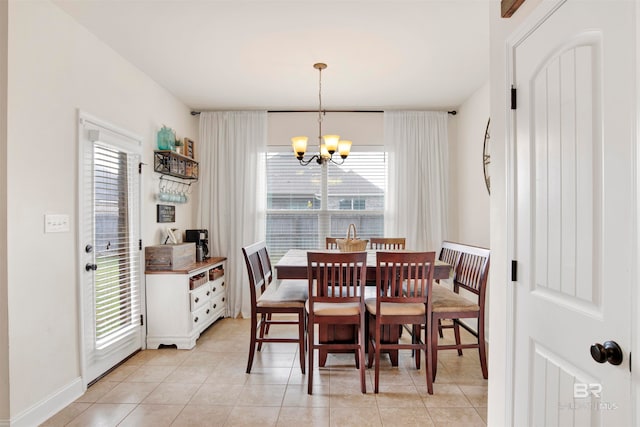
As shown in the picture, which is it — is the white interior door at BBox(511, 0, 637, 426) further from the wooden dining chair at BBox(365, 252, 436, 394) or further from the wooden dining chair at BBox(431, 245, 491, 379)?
the wooden dining chair at BBox(431, 245, 491, 379)

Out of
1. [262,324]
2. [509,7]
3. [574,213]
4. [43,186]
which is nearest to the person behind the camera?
[574,213]

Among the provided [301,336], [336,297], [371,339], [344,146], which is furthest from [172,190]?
[371,339]

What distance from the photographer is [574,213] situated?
1.16 m

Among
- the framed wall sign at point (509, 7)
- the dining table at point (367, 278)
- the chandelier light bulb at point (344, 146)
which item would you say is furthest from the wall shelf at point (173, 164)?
the framed wall sign at point (509, 7)

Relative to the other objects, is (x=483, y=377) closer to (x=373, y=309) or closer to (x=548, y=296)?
(x=373, y=309)

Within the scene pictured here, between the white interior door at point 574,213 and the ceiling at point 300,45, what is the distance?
50.4 inches

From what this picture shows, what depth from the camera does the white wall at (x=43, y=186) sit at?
2045 millimetres

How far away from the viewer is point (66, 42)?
96.8 inches

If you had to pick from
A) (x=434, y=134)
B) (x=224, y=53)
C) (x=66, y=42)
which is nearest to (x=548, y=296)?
(x=224, y=53)

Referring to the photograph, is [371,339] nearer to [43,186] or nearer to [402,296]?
[402,296]

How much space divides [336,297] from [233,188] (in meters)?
2.47

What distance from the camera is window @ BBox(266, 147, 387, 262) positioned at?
4.66m

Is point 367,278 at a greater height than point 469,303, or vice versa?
point 367,278

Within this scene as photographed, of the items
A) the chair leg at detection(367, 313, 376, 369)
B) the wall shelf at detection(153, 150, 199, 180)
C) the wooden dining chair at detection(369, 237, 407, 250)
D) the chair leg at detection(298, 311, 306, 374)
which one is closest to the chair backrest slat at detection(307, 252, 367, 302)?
the chair leg at detection(298, 311, 306, 374)
